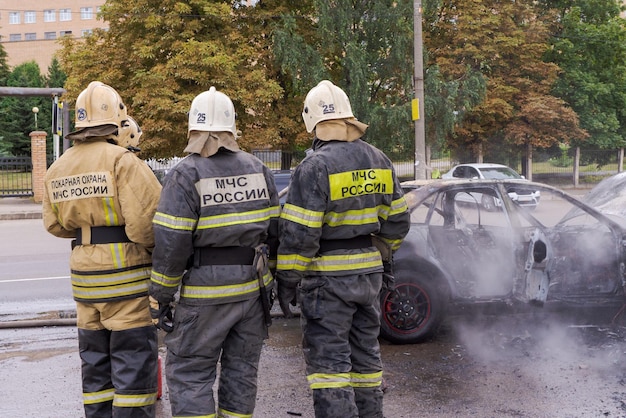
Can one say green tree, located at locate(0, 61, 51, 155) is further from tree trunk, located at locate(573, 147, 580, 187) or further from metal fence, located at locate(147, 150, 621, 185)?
tree trunk, located at locate(573, 147, 580, 187)

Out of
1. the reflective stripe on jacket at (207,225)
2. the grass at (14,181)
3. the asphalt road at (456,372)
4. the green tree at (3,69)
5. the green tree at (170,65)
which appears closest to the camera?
the reflective stripe on jacket at (207,225)

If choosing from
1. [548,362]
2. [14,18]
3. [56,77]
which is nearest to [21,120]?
[56,77]

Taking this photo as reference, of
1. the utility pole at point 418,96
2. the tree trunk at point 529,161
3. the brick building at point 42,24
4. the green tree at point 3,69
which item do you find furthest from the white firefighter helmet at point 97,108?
the brick building at point 42,24

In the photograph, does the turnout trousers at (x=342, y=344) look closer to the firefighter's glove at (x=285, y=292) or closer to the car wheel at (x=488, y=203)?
the firefighter's glove at (x=285, y=292)

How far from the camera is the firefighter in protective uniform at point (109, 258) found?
149 inches

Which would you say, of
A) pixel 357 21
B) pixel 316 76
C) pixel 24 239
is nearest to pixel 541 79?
pixel 357 21

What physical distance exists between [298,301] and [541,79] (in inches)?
1080

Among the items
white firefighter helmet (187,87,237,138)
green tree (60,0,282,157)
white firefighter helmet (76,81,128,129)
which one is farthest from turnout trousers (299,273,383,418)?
green tree (60,0,282,157)

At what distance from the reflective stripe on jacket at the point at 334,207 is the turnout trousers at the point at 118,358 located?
858mm

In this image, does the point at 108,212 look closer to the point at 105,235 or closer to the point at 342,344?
the point at 105,235

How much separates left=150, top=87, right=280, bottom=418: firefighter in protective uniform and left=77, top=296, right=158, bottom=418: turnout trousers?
0.18 meters

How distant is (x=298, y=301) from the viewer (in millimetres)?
4086

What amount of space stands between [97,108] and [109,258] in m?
0.87

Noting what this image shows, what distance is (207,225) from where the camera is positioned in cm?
360
